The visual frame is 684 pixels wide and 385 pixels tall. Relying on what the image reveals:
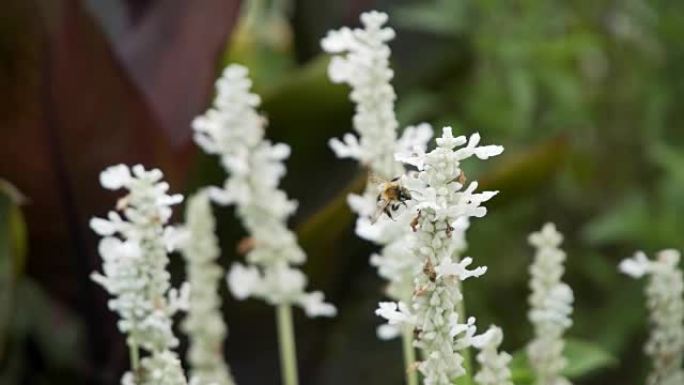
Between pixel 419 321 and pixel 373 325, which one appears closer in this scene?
pixel 419 321

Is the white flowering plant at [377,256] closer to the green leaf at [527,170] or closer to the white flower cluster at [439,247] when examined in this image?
the white flower cluster at [439,247]

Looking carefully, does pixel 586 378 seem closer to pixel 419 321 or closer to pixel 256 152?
pixel 256 152

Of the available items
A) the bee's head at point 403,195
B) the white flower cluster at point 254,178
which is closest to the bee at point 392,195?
the bee's head at point 403,195

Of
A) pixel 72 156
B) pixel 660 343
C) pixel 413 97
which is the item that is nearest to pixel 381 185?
pixel 660 343

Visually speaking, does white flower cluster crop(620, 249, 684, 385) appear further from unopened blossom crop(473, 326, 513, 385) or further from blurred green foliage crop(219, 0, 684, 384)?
blurred green foliage crop(219, 0, 684, 384)

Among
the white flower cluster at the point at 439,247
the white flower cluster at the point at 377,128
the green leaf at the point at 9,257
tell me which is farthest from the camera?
the green leaf at the point at 9,257

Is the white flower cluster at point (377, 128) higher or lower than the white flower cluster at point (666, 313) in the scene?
higher
